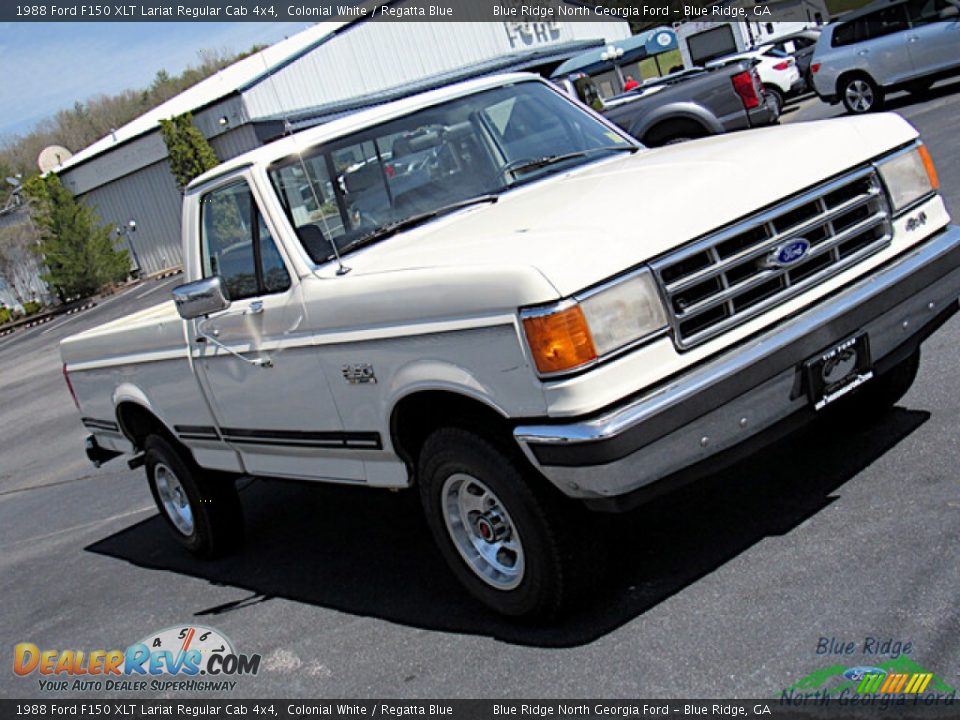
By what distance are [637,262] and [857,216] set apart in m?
1.28

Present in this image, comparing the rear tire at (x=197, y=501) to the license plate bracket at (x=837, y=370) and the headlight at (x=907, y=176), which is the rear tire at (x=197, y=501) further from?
the headlight at (x=907, y=176)

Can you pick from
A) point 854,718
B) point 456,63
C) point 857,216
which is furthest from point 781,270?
point 456,63

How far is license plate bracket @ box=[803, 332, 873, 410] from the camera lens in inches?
162

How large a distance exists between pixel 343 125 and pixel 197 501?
7.88ft

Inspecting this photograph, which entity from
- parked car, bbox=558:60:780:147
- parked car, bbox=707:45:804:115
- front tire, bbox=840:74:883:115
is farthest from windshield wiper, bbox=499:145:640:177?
parked car, bbox=707:45:804:115

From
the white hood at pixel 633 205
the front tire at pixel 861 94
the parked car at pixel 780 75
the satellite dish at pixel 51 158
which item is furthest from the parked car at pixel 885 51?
the satellite dish at pixel 51 158

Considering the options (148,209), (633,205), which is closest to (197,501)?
(633,205)

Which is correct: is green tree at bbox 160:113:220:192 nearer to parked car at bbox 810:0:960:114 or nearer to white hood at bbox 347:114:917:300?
parked car at bbox 810:0:960:114

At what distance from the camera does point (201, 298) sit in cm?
505

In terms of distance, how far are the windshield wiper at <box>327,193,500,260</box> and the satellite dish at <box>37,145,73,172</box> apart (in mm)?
44541

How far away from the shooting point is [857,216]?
454cm

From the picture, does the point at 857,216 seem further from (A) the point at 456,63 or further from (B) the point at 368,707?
(A) the point at 456,63

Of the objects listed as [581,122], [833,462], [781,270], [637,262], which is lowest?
[833,462]

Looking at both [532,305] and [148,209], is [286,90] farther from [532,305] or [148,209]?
[532,305]
